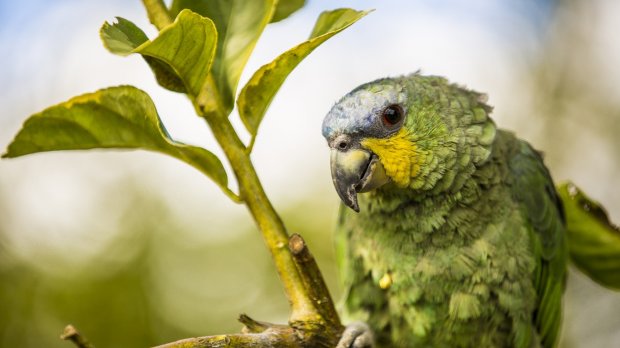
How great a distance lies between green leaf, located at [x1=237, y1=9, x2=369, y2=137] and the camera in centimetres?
155

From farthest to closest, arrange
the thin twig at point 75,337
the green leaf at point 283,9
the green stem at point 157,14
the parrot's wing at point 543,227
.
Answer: the parrot's wing at point 543,227 < the green leaf at point 283,9 < the green stem at point 157,14 < the thin twig at point 75,337

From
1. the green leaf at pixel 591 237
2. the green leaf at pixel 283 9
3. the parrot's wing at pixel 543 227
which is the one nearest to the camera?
the green leaf at pixel 283 9

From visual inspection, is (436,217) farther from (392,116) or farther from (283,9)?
(283,9)

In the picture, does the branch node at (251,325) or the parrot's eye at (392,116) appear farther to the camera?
the parrot's eye at (392,116)

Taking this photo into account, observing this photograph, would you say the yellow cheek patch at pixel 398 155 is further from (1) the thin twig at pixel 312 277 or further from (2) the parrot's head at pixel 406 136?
(1) the thin twig at pixel 312 277

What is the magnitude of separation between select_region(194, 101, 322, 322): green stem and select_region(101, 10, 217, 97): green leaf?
102mm

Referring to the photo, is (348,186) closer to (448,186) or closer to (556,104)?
(448,186)

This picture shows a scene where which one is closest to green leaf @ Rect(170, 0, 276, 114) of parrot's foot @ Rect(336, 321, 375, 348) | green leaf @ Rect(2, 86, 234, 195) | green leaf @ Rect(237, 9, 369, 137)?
green leaf @ Rect(237, 9, 369, 137)

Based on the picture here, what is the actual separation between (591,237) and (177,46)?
1.64 metres

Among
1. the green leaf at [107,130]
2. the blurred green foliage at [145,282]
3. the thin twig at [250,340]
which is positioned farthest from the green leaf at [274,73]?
the blurred green foliage at [145,282]

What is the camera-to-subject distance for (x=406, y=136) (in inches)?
82.3

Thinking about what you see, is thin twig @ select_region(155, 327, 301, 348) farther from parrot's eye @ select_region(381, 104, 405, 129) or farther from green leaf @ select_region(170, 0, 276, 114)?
parrot's eye @ select_region(381, 104, 405, 129)

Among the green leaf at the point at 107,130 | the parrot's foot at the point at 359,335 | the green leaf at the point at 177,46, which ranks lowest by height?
the parrot's foot at the point at 359,335

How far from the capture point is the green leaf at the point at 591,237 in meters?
2.16
